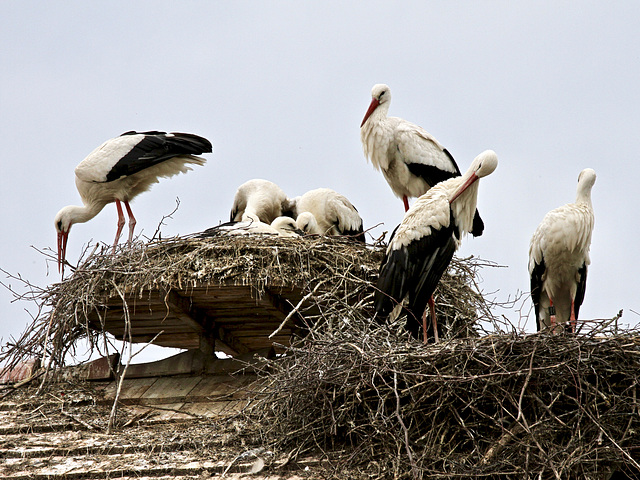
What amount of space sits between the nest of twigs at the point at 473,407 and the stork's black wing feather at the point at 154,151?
3.59 metres

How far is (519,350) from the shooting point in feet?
16.1

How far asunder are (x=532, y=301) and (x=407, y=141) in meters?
1.70

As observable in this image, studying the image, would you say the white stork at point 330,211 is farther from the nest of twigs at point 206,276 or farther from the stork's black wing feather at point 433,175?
the nest of twigs at point 206,276

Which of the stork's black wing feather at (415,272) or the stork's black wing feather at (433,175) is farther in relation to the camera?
the stork's black wing feather at (433,175)

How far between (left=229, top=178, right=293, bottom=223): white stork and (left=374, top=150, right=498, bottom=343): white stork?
8.80 feet

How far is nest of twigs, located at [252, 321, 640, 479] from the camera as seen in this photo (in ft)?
15.2

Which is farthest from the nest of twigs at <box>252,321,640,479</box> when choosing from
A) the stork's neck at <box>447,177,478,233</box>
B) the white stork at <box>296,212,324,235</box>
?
the white stork at <box>296,212,324,235</box>

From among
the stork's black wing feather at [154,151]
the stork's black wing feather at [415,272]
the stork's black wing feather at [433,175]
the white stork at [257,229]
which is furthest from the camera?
the stork's black wing feather at [154,151]

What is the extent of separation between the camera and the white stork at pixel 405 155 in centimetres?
793

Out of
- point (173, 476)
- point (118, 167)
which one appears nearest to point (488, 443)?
point (173, 476)

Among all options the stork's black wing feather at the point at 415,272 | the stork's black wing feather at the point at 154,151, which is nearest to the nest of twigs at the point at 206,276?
the stork's black wing feather at the point at 415,272

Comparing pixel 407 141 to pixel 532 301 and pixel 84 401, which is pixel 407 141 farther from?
pixel 84 401

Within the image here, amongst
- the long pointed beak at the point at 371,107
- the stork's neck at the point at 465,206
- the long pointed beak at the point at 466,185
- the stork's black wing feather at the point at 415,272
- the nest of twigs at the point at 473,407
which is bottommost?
the nest of twigs at the point at 473,407

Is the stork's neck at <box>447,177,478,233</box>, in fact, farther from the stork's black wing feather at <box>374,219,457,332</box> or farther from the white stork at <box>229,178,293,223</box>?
the white stork at <box>229,178,293,223</box>
